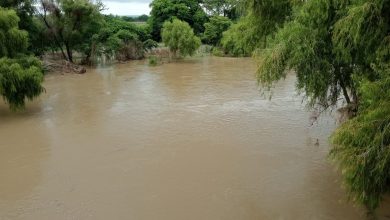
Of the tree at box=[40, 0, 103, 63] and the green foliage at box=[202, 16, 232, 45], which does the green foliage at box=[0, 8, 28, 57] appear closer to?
the tree at box=[40, 0, 103, 63]

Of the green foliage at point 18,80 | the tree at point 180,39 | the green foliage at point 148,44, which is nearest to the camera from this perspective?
the green foliage at point 18,80

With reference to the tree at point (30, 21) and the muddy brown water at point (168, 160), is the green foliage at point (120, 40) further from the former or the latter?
the muddy brown water at point (168, 160)

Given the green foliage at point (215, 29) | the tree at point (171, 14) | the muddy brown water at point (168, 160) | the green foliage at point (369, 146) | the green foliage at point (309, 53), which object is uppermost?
the tree at point (171, 14)

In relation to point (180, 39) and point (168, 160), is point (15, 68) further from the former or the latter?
point (180, 39)

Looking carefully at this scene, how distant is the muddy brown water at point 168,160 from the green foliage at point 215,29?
1924cm

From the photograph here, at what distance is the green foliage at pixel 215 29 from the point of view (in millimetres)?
35406

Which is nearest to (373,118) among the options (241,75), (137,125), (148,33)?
(137,125)

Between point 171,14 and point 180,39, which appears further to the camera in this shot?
point 171,14

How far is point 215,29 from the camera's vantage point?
35.6 meters

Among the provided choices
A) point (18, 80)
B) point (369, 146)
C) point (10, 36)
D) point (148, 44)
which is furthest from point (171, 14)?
point (369, 146)

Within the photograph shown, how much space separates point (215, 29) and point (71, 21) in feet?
46.0

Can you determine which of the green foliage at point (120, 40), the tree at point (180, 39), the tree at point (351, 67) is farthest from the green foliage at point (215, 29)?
the tree at point (351, 67)

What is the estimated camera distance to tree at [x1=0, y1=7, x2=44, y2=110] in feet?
40.7

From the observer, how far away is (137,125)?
12438mm
